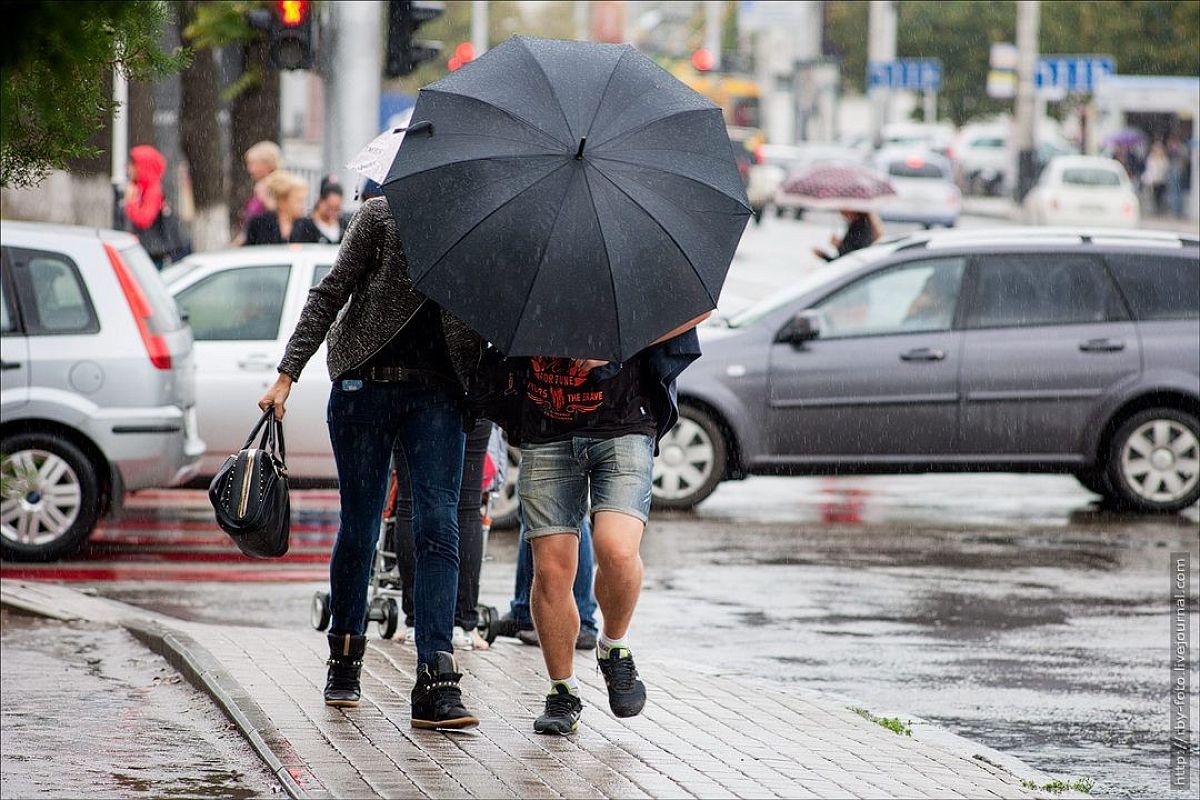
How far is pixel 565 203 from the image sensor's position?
5770 millimetres

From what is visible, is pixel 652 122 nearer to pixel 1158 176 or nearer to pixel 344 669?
pixel 344 669

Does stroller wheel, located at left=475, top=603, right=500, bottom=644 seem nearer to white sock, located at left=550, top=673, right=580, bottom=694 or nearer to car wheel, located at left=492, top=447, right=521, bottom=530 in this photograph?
white sock, located at left=550, top=673, right=580, bottom=694

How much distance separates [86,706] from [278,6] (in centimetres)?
937

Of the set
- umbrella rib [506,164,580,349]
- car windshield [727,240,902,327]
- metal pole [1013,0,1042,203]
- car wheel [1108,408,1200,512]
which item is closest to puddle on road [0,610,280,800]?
umbrella rib [506,164,580,349]

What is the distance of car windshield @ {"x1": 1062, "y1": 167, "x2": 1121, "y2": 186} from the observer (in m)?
44.9

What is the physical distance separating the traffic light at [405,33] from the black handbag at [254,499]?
10.3 m

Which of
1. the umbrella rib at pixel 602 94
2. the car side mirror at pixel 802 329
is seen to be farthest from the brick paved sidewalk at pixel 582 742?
the car side mirror at pixel 802 329

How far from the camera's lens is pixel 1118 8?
217 ft

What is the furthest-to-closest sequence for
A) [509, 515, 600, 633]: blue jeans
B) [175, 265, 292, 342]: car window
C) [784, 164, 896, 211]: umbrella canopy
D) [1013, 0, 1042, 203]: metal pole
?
[1013, 0, 1042, 203]: metal pole → [784, 164, 896, 211]: umbrella canopy → [175, 265, 292, 342]: car window → [509, 515, 600, 633]: blue jeans

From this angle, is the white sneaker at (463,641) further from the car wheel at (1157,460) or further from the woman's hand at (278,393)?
the car wheel at (1157,460)

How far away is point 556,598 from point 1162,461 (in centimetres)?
767

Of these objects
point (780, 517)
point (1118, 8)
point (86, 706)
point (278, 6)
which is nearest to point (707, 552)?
point (780, 517)

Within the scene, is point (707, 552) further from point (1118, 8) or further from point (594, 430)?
point (1118, 8)

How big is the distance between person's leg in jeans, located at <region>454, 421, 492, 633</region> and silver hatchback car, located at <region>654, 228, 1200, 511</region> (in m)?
5.03
